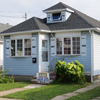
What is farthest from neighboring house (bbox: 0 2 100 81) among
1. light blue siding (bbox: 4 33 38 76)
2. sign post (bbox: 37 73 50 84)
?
sign post (bbox: 37 73 50 84)

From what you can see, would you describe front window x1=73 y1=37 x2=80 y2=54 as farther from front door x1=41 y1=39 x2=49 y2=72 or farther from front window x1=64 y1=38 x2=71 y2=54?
front door x1=41 y1=39 x2=49 y2=72

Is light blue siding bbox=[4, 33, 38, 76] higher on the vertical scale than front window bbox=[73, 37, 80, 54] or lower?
lower

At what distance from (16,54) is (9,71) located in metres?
1.44

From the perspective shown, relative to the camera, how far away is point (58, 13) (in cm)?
1595

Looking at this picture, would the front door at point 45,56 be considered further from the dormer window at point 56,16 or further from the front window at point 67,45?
the dormer window at point 56,16

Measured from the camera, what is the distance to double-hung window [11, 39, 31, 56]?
14.7 metres

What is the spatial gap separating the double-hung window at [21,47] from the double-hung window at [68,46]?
2039 mm

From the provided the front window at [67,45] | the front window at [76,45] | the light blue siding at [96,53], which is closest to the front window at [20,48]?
the front window at [67,45]

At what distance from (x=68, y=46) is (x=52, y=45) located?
1178 mm

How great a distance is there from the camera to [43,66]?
47.5 ft

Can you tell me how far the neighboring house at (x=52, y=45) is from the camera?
13.8m

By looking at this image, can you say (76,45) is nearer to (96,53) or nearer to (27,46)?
(96,53)

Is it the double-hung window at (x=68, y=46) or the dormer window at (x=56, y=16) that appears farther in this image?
the dormer window at (x=56, y=16)

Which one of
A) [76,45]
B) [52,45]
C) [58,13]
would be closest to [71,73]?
[76,45]
